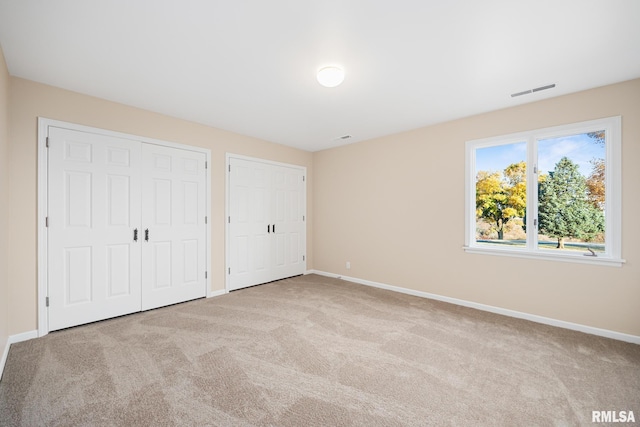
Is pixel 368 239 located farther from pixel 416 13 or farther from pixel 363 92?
pixel 416 13

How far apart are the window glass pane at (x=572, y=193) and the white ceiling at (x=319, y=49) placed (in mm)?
620

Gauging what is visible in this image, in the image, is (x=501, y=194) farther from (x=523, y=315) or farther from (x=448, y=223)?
(x=523, y=315)

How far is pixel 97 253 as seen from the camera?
310 cm

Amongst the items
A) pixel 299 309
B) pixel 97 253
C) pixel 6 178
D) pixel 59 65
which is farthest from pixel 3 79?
pixel 299 309

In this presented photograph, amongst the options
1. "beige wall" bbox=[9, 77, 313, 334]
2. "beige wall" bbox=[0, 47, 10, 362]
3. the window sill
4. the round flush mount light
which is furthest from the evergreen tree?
"beige wall" bbox=[0, 47, 10, 362]

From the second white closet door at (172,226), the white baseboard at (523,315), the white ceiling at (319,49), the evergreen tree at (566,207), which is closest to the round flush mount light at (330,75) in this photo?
the white ceiling at (319,49)

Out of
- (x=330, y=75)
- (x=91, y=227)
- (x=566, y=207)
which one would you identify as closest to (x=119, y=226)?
(x=91, y=227)

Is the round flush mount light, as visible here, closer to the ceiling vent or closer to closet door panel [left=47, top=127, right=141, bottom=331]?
the ceiling vent

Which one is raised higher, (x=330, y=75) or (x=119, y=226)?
(x=330, y=75)

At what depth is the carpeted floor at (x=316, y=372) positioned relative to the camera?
5.64ft

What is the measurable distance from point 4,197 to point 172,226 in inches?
61.3

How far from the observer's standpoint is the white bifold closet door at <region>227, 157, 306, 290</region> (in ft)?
14.6

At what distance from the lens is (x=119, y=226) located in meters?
3.25

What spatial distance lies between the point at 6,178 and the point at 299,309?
3238mm
